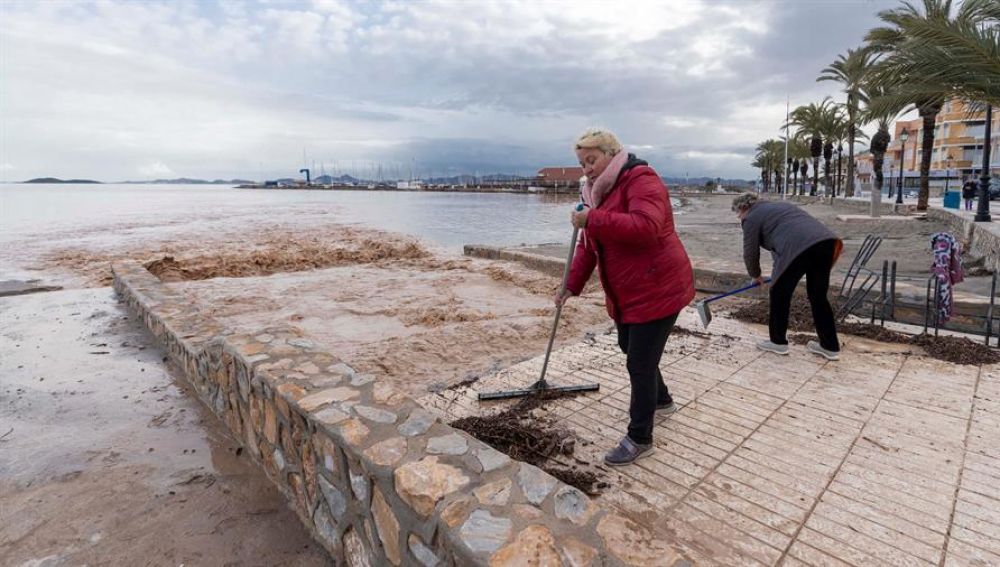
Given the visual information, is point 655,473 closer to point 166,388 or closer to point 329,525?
point 329,525

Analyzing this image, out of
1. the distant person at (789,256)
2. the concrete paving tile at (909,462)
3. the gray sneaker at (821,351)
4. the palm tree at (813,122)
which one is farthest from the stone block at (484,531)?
the palm tree at (813,122)

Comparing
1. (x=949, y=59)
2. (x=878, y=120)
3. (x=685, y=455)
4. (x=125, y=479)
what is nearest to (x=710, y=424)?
(x=685, y=455)

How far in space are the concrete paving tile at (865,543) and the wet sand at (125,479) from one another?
2.36m

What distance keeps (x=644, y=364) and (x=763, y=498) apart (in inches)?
34.1

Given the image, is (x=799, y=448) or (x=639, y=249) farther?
(x=799, y=448)

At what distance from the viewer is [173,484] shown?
326 centimetres

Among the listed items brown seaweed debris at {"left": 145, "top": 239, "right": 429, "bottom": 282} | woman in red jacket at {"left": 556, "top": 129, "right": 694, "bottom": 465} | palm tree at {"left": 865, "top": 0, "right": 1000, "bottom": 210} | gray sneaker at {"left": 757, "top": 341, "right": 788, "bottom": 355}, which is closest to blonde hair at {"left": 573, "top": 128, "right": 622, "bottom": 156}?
woman in red jacket at {"left": 556, "top": 129, "right": 694, "bottom": 465}

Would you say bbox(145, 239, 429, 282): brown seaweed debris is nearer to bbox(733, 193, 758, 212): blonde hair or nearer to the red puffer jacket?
bbox(733, 193, 758, 212): blonde hair

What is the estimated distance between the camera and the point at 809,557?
2.25 m

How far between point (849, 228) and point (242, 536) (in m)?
20.0

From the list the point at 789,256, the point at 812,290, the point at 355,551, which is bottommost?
the point at 355,551

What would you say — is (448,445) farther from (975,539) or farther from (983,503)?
(983,503)

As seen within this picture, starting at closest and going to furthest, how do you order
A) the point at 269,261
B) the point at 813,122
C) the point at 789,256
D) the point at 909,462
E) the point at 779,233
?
the point at 909,462 < the point at 789,256 < the point at 779,233 < the point at 269,261 < the point at 813,122

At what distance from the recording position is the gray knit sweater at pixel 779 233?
13.7 ft
